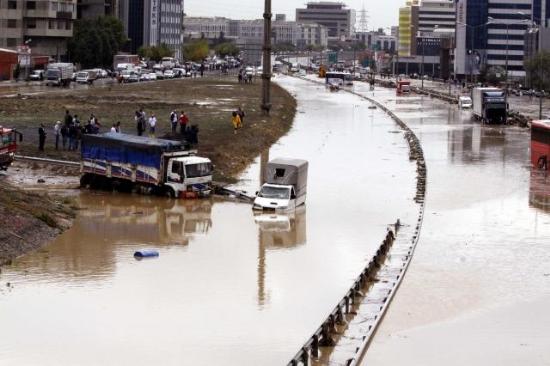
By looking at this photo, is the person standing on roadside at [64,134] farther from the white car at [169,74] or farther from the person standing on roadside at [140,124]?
the white car at [169,74]

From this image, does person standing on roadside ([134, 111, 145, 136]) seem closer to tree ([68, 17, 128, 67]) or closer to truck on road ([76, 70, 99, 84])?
truck on road ([76, 70, 99, 84])

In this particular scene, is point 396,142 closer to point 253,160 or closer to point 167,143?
point 253,160

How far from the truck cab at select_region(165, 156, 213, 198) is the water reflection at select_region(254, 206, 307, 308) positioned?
2.38 metres

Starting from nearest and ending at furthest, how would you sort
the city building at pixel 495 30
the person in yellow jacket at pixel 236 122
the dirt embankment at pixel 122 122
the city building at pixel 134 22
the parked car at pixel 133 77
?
1. the dirt embankment at pixel 122 122
2. the person in yellow jacket at pixel 236 122
3. the parked car at pixel 133 77
4. the city building at pixel 134 22
5. the city building at pixel 495 30

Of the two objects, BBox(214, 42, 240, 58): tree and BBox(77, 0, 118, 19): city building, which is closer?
BBox(77, 0, 118, 19): city building

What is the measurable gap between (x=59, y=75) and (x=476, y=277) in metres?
53.4

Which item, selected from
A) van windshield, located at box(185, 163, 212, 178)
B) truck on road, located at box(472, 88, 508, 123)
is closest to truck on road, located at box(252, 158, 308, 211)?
van windshield, located at box(185, 163, 212, 178)

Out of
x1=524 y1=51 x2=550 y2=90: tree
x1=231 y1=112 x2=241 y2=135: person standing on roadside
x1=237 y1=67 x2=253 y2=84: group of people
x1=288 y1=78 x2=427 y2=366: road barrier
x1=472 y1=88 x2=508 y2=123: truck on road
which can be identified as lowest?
x1=288 y1=78 x2=427 y2=366: road barrier

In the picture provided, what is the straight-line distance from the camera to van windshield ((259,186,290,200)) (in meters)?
26.6

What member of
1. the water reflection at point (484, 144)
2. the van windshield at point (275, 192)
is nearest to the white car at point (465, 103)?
the water reflection at point (484, 144)

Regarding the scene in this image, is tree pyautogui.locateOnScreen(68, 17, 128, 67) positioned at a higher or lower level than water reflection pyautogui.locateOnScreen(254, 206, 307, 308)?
higher

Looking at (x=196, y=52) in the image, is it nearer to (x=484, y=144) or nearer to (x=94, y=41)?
(x=94, y=41)

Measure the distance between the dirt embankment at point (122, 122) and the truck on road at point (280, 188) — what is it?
410 centimetres

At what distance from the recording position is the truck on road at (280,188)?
26.5 m
